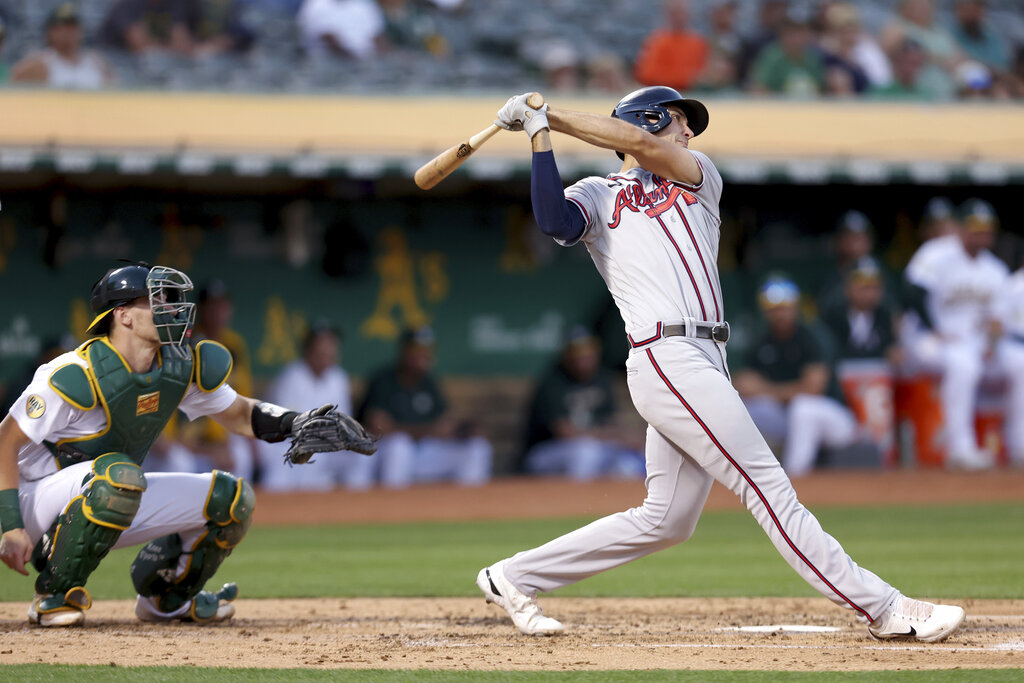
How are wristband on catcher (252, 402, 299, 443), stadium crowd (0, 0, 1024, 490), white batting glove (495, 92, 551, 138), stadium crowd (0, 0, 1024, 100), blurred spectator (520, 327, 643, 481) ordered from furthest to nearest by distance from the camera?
stadium crowd (0, 0, 1024, 100)
blurred spectator (520, 327, 643, 481)
stadium crowd (0, 0, 1024, 490)
wristband on catcher (252, 402, 299, 443)
white batting glove (495, 92, 551, 138)

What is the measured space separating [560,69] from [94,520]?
7820 mm

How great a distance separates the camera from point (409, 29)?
1143 cm

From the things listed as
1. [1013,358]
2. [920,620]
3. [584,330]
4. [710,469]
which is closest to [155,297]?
[710,469]

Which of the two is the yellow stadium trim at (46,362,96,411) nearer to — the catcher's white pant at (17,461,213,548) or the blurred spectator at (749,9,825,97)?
the catcher's white pant at (17,461,213,548)

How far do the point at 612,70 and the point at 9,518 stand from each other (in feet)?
26.5

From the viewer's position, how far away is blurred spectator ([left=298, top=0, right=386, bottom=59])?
36.1 feet

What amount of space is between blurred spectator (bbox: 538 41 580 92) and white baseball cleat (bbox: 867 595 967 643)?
7.73 meters

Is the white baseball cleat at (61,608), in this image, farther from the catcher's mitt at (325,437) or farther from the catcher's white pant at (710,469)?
the catcher's white pant at (710,469)

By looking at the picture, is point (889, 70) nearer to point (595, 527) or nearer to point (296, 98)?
point (296, 98)

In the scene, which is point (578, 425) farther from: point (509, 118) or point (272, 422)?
point (509, 118)

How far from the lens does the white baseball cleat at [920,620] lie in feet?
11.9

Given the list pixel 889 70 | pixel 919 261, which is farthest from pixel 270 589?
pixel 889 70

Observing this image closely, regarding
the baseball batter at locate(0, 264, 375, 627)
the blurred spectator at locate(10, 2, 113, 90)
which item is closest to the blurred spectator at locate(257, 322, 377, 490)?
→ the blurred spectator at locate(10, 2, 113, 90)

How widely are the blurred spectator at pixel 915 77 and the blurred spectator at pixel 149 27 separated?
5.90m
